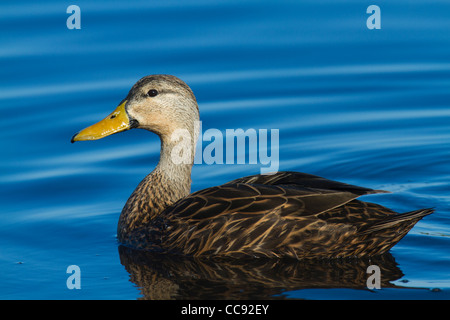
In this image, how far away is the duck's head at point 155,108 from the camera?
32.7 feet

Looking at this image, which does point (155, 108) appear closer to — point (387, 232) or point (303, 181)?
point (303, 181)

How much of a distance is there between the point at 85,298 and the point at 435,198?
4.40 metres

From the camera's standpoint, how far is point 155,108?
32.7 ft

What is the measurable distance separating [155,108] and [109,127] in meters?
0.54

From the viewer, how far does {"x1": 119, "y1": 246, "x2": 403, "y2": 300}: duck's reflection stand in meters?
8.22

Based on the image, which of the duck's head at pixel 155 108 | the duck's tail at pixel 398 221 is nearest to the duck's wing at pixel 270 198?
the duck's tail at pixel 398 221

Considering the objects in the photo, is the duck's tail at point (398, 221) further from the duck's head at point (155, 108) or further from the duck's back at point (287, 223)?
the duck's head at point (155, 108)

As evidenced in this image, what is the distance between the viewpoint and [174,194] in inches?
394

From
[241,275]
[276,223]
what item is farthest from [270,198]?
[241,275]

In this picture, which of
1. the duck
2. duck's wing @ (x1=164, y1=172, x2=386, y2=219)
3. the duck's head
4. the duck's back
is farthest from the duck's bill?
the duck's back

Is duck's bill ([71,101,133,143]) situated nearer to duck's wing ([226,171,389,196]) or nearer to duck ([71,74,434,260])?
duck ([71,74,434,260])

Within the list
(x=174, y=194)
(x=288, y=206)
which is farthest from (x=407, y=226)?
(x=174, y=194)

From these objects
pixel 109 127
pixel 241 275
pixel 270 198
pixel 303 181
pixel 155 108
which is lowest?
pixel 241 275

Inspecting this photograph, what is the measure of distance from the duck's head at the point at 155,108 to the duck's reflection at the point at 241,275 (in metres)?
1.51
